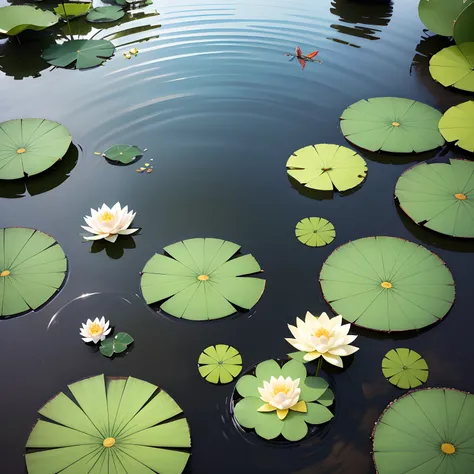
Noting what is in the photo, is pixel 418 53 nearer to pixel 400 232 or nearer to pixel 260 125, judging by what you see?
pixel 260 125

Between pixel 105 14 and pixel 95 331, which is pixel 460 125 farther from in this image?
pixel 105 14

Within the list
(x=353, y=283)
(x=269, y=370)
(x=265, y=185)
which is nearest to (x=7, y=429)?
(x=269, y=370)

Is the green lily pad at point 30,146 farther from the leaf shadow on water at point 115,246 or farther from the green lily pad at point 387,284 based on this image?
the green lily pad at point 387,284

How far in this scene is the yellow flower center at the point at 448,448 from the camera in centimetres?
251

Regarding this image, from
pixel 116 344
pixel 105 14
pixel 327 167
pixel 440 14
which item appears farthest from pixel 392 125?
pixel 105 14

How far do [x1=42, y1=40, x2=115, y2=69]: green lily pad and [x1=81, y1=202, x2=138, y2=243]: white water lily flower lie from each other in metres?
2.80

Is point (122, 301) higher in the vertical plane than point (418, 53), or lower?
lower

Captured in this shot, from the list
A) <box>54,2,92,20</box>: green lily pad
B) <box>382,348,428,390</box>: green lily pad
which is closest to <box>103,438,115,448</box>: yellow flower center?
<box>382,348,428,390</box>: green lily pad

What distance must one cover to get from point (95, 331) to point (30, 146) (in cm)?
216

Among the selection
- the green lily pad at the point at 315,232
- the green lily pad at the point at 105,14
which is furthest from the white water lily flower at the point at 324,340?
the green lily pad at the point at 105,14

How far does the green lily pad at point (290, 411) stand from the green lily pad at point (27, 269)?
4.98ft

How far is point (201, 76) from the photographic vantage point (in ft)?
18.1

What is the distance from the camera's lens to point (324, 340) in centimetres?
283

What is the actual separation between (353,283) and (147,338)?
1383 mm
